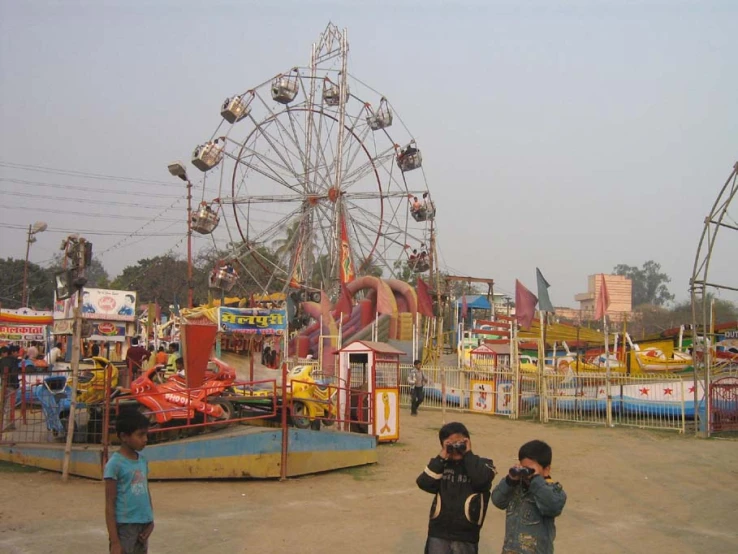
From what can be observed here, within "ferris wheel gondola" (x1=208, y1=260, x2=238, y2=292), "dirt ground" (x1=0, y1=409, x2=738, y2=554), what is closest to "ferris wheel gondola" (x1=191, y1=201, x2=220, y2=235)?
"ferris wheel gondola" (x1=208, y1=260, x2=238, y2=292)

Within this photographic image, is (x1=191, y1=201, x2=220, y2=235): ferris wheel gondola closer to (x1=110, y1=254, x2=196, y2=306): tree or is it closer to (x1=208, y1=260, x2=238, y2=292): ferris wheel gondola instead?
(x1=208, y1=260, x2=238, y2=292): ferris wheel gondola

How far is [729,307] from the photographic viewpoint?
226 ft

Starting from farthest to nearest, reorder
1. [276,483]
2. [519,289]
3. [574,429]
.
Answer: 1. [519,289]
2. [574,429]
3. [276,483]

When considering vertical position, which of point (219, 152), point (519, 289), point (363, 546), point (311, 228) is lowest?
point (363, 546)

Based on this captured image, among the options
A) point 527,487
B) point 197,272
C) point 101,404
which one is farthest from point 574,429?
point 197,272

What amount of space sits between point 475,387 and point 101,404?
12090mm

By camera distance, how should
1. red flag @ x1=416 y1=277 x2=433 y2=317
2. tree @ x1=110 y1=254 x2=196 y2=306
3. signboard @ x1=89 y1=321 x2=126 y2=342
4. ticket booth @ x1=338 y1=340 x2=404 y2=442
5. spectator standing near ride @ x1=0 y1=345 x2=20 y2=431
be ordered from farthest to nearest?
1. tree @ x1=110 y1=254 x2=196 y2=306
2. signboard @ x1=89 y1=321 x2=126 y2=342
3. red flag @ x1=416 y1=277 x2=433 y2=317
4. ticket booth @ x1=338 y1=340 x2=404 y2=442
5. spectator standing near ride @ x1=0 y1=345 x2=20 y2=431

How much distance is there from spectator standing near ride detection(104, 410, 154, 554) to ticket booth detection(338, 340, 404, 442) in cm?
864

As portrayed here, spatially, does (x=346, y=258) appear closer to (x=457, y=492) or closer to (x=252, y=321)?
(x=252, y=321)

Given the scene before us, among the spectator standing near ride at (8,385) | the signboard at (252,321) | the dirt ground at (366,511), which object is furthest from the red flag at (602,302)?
the spectator standing near ride at (8,385)

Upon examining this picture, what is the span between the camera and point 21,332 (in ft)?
100

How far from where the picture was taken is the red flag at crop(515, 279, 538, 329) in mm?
20141

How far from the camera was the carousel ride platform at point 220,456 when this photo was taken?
9.95 meters

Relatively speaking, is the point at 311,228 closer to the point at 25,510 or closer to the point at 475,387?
the point at 475,387
